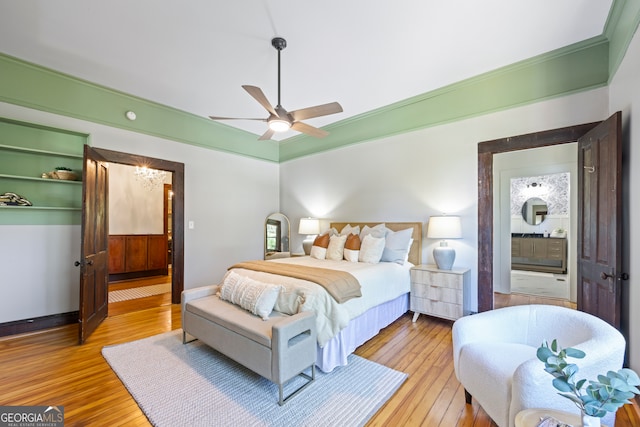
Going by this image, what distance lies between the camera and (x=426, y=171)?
3.84 m

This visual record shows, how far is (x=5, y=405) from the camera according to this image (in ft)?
6.09

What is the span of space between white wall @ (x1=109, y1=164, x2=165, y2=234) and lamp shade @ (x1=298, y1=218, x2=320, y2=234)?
3.79 metres

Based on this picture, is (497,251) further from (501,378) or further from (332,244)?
(501,378)

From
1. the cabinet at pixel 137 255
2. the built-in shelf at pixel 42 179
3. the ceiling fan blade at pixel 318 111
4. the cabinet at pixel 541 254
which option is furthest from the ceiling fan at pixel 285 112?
the cabinet at pixel 541 254

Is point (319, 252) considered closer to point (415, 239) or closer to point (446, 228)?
point (415, 239)

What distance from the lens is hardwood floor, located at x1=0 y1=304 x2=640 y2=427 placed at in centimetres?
178

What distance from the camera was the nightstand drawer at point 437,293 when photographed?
315cm

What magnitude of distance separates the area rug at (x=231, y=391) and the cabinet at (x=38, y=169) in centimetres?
190

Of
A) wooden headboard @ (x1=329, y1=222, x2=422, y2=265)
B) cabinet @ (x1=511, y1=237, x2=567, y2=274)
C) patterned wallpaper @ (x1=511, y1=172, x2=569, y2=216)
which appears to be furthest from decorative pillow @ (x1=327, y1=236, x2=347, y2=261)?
cabinet @ (x1=511, y1=237, x2=567, y2=274)

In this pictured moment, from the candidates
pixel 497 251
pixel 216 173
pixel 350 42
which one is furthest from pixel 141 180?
pixel 497 251

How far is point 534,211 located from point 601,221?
156 inches

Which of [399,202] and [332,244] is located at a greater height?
[399,202]

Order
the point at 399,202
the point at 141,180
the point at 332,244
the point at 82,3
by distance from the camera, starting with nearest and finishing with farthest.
Answer: 1. the point at 82,3
2. the point at 332,244
3. the point at 399,202
4. the point at 141,180

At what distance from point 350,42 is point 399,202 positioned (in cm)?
230
